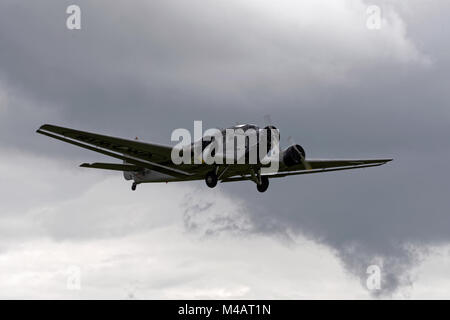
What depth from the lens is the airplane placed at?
35250 millimetres

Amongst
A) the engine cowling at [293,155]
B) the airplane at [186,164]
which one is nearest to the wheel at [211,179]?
the airplane at [186,164]

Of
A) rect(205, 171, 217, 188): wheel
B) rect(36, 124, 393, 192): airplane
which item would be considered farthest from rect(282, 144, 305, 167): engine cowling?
rect(205, 171, 217, 188): wheel

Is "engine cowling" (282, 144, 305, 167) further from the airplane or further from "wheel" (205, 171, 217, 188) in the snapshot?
"wheel" (205, 171, 217, 188)

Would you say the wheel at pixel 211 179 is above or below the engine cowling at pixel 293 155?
below

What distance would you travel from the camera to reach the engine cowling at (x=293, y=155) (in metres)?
35.7

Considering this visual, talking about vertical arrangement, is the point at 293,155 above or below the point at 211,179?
above

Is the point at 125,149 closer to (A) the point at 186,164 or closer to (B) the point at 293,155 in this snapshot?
(A) the point at 186,164

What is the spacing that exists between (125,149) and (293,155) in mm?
8938

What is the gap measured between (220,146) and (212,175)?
182cm

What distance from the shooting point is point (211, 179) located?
36812 millimetres

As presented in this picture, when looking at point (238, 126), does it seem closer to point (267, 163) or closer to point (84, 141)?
point (267, 163)

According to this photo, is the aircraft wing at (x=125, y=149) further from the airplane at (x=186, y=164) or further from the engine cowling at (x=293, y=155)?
the engine cowling at (x=293, y=155)

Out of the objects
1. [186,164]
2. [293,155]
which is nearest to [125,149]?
[186,164]
